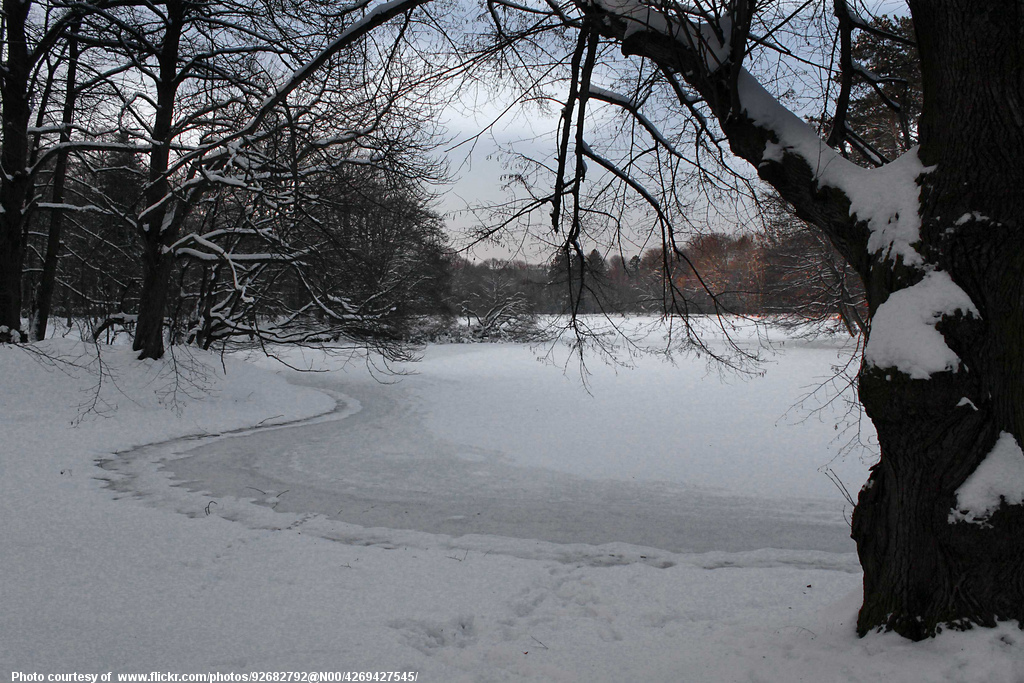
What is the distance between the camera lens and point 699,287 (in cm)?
565

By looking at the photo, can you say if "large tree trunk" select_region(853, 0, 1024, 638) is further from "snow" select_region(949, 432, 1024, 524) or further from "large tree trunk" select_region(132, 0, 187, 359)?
"large tree trunk" select_region(132, 0, 187, 359)

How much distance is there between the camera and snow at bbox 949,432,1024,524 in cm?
259

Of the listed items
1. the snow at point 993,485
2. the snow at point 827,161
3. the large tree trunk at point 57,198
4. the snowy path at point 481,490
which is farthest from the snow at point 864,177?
the large tree trunk at point 57,198

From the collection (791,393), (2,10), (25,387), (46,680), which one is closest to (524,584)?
(46,680)

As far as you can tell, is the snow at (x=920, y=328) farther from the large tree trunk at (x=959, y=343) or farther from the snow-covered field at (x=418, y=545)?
the snow-covered field at (x=418, y=545)

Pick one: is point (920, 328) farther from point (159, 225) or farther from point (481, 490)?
point (159, 225)

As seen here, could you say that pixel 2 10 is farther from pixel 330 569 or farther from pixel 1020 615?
pixel 1020 615

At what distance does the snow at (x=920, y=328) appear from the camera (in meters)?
2.65

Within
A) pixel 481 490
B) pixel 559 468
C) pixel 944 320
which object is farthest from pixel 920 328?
pixel 559 468

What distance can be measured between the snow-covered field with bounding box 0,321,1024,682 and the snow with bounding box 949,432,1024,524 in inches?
20.4

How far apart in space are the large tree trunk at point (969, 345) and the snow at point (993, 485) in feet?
0.10

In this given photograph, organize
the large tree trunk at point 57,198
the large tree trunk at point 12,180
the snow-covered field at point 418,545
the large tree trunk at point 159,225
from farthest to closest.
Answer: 1. the large tree trunk at point 57,198
2. the large tree trunk at point 159,225
3. the large tree trunk at point 12,180
4. the snow-covered field at point 418,545

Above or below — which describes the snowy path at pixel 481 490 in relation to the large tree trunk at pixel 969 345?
below

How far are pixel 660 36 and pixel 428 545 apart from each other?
4.29 meters
